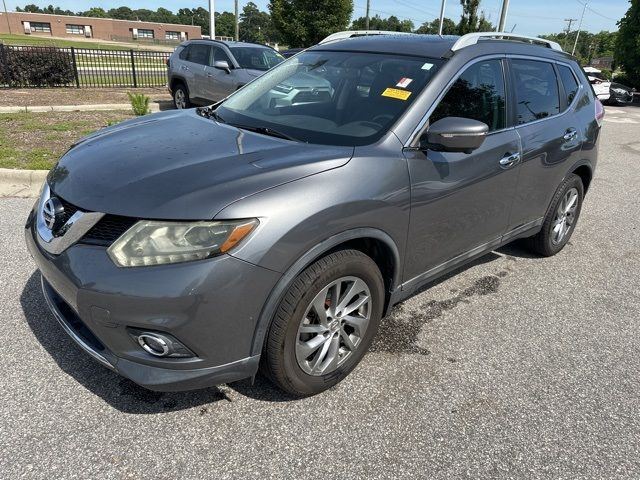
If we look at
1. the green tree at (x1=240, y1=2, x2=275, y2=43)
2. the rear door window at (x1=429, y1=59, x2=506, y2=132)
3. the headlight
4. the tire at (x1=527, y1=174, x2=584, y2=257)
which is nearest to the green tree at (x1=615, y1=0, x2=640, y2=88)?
the tire at (x1=527, y1=174, x2=584, y2=257)

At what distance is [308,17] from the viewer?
28516 millimetres

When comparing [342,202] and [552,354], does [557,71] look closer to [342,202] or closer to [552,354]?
[552,354]

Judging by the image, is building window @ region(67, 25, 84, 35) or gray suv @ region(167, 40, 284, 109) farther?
building window @ region(67, 25, 84, 35)

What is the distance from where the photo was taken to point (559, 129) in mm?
3932

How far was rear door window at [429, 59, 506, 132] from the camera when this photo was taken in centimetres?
292

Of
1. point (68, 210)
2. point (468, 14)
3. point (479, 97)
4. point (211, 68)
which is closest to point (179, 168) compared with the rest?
point (68, 210)

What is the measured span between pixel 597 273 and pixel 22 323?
4536 mm

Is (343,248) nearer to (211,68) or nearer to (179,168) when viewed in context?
(179,168)

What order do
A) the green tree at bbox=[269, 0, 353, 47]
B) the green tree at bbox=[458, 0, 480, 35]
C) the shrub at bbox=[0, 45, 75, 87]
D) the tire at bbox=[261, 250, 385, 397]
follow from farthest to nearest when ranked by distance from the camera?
1. the green tree at bbox=[458, 0, 480, 35]
2. the green tree at bbox=[269, 0, 353, 47]
3. the shrub at bbox=[0, 45, 75, 87]
4. the tire at bbox=[261, 250, 385, 397]

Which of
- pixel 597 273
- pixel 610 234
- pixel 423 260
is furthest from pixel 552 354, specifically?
pixel 610 234

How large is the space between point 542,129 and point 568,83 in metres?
0.86

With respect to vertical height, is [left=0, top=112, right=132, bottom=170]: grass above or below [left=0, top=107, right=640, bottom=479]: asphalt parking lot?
above

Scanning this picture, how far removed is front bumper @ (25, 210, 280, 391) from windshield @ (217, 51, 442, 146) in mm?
1042

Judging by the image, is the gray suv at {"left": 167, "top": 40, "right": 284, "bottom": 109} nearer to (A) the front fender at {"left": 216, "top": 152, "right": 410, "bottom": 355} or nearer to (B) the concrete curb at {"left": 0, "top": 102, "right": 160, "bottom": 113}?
(B) the concrete curb at {"left": 0, "top": 102, "right": 160, "bottom": 113}
